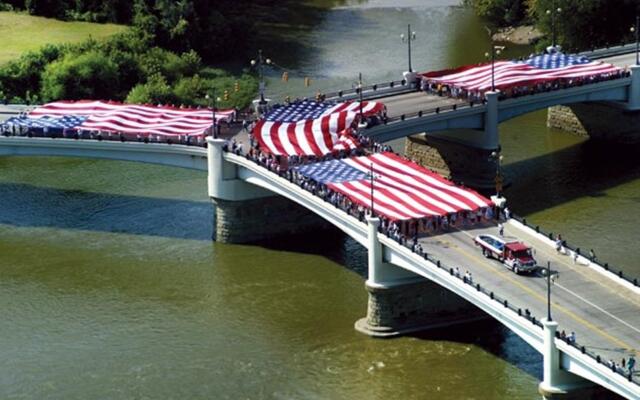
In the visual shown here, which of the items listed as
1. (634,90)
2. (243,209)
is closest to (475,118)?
(634,90)

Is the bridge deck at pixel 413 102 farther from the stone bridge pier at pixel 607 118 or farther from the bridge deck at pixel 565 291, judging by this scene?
the bridge deck at pixel 565 291

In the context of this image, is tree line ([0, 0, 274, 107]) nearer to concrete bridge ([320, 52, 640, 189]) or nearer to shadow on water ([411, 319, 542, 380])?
concrete bridge ([320, 52, 640, 189])

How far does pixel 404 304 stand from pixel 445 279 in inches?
203

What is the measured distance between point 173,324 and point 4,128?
31.7 m

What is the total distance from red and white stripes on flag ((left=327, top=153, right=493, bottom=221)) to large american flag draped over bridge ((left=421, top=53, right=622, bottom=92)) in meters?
21.5

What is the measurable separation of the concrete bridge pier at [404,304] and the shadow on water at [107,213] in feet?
73.0

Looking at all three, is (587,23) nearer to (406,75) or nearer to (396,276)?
(406,75)

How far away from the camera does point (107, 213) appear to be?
11500 centimetres

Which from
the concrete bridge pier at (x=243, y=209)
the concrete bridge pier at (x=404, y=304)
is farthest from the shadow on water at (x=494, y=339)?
the concrete bridge pier at (x=243, y=209)

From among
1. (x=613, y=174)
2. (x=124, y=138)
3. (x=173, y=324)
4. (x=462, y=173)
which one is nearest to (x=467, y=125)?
(x=462, y=173)

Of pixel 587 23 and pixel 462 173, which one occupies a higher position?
pixel 587 23

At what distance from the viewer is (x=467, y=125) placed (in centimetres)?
12038

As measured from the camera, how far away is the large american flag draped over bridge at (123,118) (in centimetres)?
11462

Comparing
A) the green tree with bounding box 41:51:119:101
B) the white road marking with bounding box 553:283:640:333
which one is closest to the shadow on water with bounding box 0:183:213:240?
the green tree with bounding box 41:51:119:101
